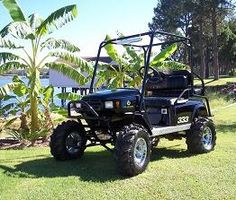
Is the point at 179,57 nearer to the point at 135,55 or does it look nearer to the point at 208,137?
the point at 135,55

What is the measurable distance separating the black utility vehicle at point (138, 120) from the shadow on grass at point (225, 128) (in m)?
3.44

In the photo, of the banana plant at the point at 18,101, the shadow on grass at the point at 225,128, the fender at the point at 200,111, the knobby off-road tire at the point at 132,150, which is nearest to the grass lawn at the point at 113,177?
the knobby off-road tire at the point at 132,150

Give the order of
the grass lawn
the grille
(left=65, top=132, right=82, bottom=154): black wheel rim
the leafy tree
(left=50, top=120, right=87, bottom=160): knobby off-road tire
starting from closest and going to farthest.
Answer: the grass lawn, the grille, (left=50, top=120, right=87, bottom=160): knobby off-road tire, (left=65, top=132, right=82, bottom=154): black wheel rim, the leafy tree

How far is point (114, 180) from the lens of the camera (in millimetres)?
7023

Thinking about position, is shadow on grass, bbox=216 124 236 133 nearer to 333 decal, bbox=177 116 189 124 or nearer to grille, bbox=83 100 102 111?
333 decal, bbox=177 116 189 124

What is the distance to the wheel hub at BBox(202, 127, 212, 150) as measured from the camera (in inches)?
368

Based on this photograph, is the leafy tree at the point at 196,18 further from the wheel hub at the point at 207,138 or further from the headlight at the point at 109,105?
the headlight at the point at 109,105

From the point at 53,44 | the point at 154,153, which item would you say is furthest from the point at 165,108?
the point at 53,44

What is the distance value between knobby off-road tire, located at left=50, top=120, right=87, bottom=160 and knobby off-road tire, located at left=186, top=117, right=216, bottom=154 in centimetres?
215

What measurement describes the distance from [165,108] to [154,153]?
112cm

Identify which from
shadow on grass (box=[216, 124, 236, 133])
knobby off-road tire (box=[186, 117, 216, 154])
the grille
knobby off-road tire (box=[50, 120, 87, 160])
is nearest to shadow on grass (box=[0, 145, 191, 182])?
knobby off-road tire (box=[50, 120, 87, 160])

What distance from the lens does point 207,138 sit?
31.1 feet

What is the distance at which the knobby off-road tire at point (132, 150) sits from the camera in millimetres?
7098

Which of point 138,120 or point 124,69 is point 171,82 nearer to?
point 138,120
